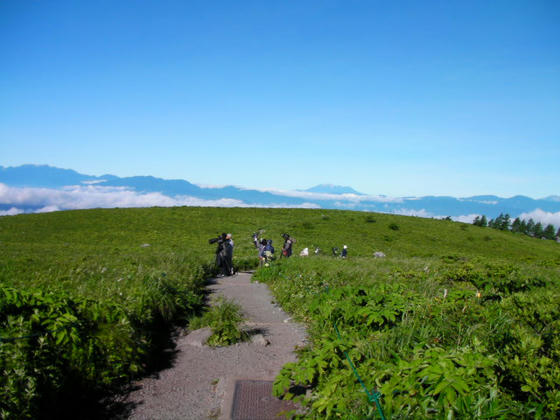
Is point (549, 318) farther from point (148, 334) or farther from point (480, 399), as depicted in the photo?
point (148, 334)

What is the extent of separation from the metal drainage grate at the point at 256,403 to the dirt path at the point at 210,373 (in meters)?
0.06

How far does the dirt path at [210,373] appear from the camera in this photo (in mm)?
5109

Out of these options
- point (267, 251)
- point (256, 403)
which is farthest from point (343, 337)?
point (267, 251)

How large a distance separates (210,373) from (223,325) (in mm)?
1690

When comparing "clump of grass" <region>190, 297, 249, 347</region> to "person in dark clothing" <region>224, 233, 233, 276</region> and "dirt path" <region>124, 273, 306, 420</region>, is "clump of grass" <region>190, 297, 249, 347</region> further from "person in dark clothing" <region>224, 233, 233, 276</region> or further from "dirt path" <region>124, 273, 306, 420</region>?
"person in dark clothing" <region>224, 233, 233, 276</region>

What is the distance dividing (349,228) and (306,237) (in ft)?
32.9

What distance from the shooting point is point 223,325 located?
7.99 meters

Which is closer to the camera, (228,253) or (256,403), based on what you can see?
(256,403)

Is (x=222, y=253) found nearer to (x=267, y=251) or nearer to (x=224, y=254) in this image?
(x=224, y=254)

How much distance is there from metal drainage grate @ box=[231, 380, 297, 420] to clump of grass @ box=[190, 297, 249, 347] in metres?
1.87

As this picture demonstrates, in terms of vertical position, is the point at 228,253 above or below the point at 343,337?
below

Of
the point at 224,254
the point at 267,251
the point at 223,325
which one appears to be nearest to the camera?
the point at 223,325

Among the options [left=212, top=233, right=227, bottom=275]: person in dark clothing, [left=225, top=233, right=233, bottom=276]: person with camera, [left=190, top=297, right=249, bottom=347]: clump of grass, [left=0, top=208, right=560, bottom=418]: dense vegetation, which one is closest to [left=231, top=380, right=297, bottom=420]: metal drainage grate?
[left=0, top=208, right=560, bottom=418]: dense vegetation

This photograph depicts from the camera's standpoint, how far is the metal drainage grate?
4875 mm
